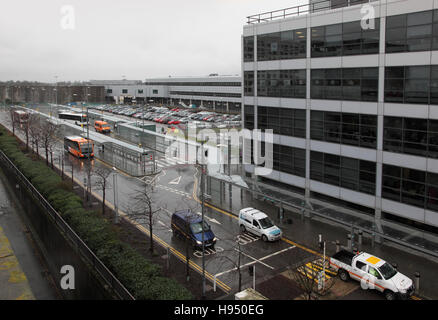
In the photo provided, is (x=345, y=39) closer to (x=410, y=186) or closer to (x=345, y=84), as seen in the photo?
(x=345, y=84)

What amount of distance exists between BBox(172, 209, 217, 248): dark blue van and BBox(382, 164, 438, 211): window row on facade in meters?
10.4

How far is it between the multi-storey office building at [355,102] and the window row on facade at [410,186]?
5 centimetres

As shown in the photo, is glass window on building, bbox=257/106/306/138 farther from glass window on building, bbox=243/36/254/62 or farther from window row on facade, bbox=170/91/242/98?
window row on facade, bbox=170/91/242/98

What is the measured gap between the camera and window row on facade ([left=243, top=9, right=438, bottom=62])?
20172 millimetres

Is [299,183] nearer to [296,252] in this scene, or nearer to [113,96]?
[296,252]

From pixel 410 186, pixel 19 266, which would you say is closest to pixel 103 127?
pixel 19 266

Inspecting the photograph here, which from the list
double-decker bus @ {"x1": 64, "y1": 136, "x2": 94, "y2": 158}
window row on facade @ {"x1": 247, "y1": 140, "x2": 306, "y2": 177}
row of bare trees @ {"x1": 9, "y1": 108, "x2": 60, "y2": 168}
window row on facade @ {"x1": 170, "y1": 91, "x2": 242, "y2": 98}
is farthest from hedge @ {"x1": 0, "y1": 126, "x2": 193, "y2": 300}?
window row on facade @ {"x1": 170, "y1": 91, "x2": 242, "y2": 98}

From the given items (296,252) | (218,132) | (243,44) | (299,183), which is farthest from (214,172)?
(218,132)

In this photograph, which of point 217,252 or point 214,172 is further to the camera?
point 214,172

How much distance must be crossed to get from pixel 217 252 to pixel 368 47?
1467cm

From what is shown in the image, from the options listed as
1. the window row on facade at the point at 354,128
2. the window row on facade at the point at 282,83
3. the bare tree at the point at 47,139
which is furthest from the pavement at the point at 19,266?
the window row on facade at the point at 282,83

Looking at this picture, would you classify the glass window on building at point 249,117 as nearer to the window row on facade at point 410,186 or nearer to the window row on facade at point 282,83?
the window row on facade at point 282,83

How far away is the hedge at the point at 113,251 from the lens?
49.0 ft
